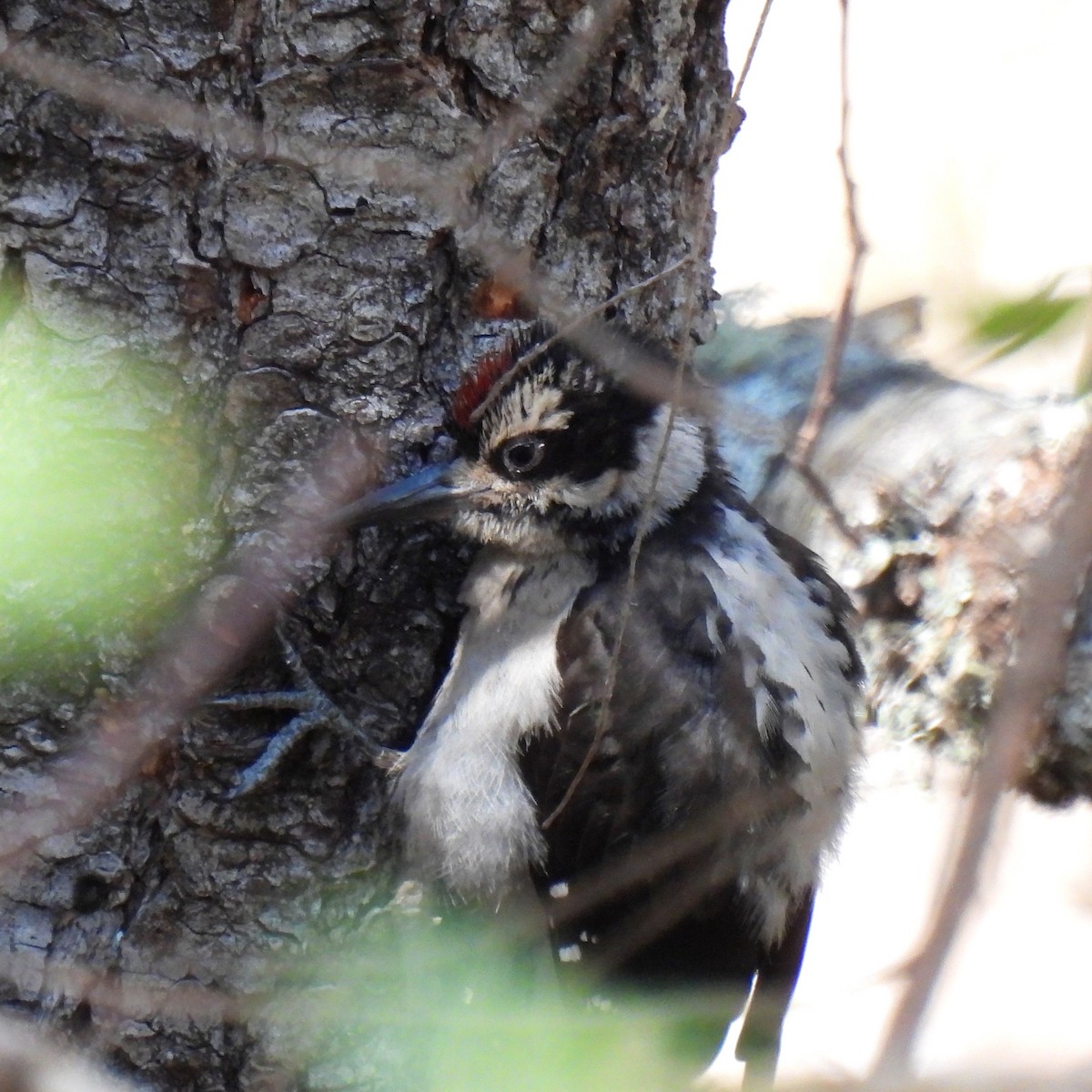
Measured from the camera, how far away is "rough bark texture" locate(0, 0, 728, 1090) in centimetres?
170

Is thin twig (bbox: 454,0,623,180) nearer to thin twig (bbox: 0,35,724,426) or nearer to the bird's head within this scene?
thin twig (bbox: 0,35,724,426)

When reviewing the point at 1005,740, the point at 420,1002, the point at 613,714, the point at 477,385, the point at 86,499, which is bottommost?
the point at 420,1002

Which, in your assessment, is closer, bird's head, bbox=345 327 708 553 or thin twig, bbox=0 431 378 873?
thin twig, bbox=0 431 378 873

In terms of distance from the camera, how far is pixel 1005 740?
729mm

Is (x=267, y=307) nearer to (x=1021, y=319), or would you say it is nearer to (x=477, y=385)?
(x=477, y=385)

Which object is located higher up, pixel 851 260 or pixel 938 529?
pixel 851 260

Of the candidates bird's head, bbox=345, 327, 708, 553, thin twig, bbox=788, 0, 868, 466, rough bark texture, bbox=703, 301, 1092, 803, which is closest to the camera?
thin twig, bbox=788, 0, 868, 466

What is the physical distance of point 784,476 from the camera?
10.4 feet

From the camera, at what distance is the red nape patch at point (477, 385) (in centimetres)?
194

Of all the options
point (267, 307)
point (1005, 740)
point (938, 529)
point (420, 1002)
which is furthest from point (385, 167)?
point (938, 529)

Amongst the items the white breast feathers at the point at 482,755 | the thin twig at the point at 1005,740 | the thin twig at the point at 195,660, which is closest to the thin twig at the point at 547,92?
the thin twig at the point at 195,660

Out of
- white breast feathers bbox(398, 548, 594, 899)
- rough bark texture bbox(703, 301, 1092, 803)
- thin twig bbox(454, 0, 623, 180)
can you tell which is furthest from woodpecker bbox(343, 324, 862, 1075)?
rough bark texture bbox(703, 301, 1092, 803)

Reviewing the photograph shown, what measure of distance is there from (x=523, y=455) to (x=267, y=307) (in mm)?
504

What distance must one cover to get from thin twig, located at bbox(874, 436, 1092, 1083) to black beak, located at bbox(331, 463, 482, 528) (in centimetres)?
119
